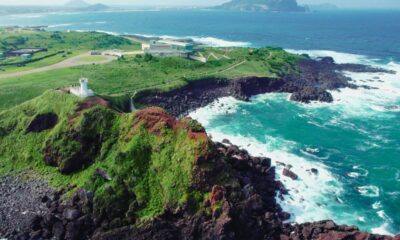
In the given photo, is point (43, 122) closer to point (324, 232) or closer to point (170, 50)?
point (324, 232)

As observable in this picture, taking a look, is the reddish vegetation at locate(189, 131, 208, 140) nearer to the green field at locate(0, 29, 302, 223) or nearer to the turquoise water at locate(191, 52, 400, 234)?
the green field at locate(0, 29, 302, 223)

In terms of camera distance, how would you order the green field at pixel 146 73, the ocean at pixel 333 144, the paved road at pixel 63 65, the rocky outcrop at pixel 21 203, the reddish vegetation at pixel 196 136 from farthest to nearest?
the paved road at pixel 63 65, the green field at pixel 146 73, the ocean at pixel 333 144, the reddish vegetation at pixel 196 136, the rocky outcrop at pixel 21 203

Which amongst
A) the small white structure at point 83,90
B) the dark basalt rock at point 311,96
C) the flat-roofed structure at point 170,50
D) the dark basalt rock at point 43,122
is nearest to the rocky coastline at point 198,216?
the dark basalt rock at point 43,122

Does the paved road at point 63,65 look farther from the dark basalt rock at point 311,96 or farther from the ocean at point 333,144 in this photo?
the dark basalt rock at point 311,96

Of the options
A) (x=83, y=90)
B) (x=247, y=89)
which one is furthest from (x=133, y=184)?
(x=247, y=89)

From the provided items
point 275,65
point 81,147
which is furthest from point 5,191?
point 275,65

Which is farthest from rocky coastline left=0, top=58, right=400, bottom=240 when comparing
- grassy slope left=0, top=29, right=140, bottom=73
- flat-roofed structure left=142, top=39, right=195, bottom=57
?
flat-roofed structure left=142, top=39, right=195, bottom=57

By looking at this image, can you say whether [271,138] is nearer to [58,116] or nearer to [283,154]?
[283,154]
